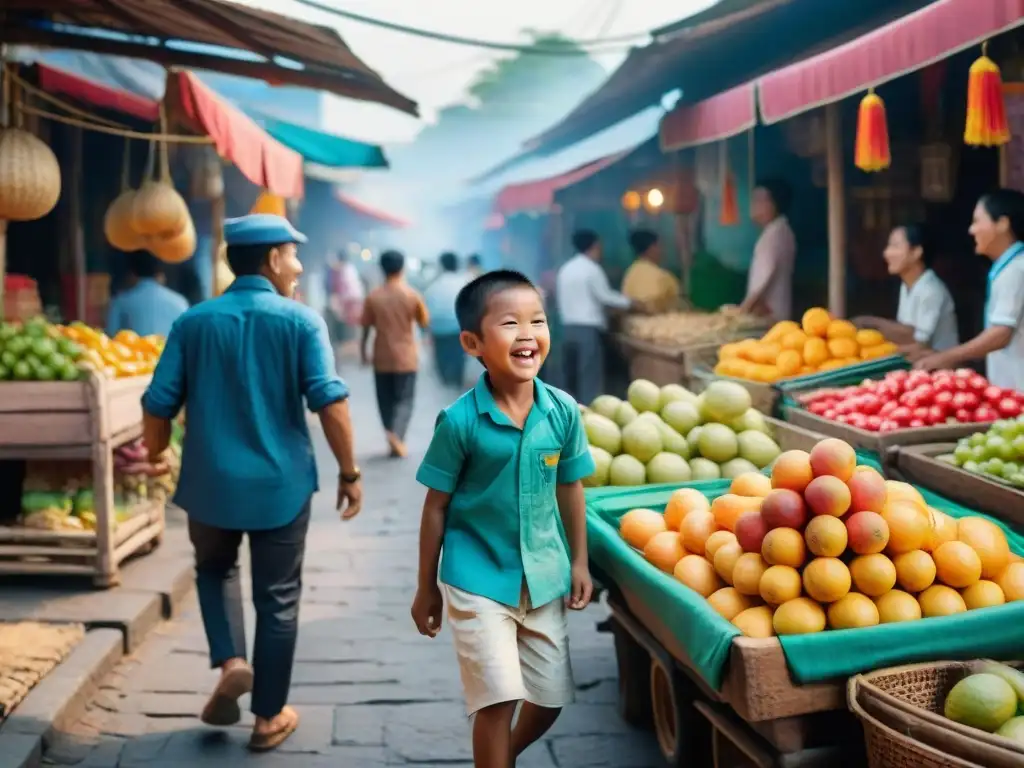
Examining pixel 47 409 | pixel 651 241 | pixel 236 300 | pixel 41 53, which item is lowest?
pixel 47 409

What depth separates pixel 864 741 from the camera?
9.23 feet

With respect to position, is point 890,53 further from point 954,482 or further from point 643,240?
point 643,240

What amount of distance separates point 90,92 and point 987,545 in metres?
7.59

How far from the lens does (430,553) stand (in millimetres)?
3150

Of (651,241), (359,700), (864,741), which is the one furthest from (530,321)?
(651,241)

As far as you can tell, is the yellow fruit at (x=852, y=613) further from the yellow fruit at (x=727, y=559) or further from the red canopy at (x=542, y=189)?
the red canopy at (x=542, y=189)

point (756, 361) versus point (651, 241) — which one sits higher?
point (651, 241)

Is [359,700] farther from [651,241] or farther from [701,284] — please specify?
[701,284]

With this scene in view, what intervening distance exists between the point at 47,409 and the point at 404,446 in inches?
222

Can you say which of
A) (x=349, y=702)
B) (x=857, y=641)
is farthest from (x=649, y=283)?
(x=857, y=641)

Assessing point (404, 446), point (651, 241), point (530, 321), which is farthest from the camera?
point (651, 241)

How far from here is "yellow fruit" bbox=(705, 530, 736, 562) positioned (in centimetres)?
335

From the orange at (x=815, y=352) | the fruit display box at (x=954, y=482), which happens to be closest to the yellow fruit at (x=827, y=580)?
the fruit display box at (x=954, y=482)

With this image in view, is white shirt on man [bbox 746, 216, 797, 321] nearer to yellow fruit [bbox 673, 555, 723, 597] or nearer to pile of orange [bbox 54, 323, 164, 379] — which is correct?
pile of orange [bbox 54, 323, 164, 379]
